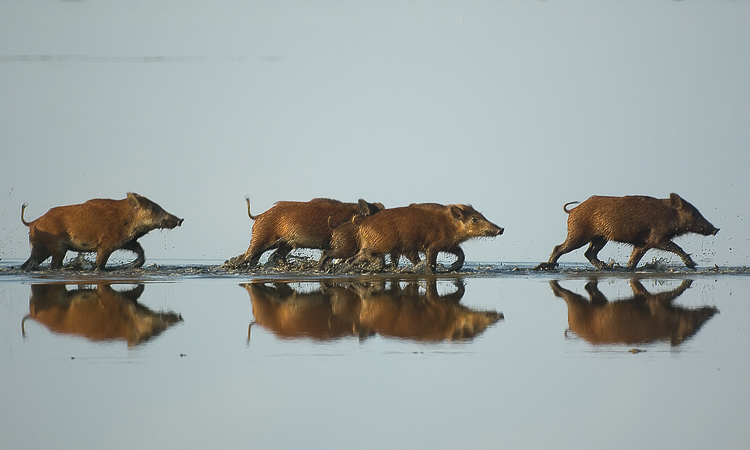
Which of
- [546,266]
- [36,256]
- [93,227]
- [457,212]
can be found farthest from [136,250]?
[546,266]

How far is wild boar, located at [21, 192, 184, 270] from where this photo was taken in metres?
17.4

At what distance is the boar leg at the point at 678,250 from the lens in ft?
57.7

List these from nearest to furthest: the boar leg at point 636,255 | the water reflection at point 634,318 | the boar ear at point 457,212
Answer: the water reflection at point 634,318, the boar ear at point 457,212, the boar leg at point 636,255

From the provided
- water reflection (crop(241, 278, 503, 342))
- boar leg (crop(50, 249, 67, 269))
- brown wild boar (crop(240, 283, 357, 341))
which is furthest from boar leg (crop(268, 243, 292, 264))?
brown wild boar (crop(240, 283, 357, 341))

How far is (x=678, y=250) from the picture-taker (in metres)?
17.8

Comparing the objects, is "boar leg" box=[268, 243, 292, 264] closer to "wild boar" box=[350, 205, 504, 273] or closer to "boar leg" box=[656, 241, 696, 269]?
"wild boar" box=[350, 205, 504, 273]

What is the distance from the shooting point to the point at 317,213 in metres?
17.4

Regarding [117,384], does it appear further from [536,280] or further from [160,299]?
[536,280]

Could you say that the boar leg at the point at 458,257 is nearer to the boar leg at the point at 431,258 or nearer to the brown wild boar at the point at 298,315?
the boar leg at the point at 431,258

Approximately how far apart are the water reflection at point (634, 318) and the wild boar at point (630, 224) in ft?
20.7

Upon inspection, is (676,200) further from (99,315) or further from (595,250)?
(99,315)

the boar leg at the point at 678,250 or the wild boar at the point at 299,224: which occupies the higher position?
the wild boar at the point at 299,224

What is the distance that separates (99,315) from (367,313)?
8.29 ft

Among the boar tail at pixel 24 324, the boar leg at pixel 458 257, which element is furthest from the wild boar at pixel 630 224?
the boar tail at pixel 24 324
